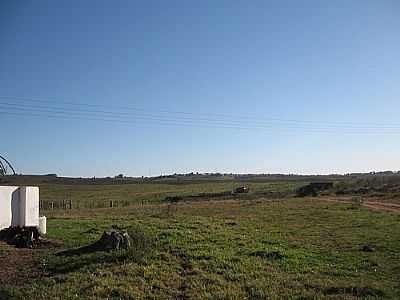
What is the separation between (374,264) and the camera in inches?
522

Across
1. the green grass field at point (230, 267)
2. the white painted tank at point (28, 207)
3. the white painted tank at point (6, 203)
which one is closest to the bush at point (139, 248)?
the green grass field at point (230, 267)

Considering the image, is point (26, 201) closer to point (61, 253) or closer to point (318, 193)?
point (61, 253)

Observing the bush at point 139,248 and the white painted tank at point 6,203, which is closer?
the bush at point 139,248

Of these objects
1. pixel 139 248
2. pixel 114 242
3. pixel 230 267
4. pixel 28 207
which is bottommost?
pixel 230 267

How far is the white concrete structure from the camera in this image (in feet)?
59.1

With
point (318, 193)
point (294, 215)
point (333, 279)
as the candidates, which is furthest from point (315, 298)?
point (318, 193)

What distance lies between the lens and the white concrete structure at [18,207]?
18000 millimetres

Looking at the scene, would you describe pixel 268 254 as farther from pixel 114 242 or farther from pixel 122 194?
pixel 122 194

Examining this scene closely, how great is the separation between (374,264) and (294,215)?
15941 millimetres

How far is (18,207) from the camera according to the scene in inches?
738

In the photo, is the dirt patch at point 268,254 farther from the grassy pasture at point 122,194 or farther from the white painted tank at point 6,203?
the grassy pasture at point 122,194

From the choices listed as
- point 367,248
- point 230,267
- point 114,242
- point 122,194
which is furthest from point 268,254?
point 122,194

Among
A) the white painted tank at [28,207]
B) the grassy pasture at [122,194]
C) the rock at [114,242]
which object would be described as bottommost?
the grassy pasture at [122,194]

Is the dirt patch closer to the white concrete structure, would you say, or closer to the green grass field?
the green grass field
